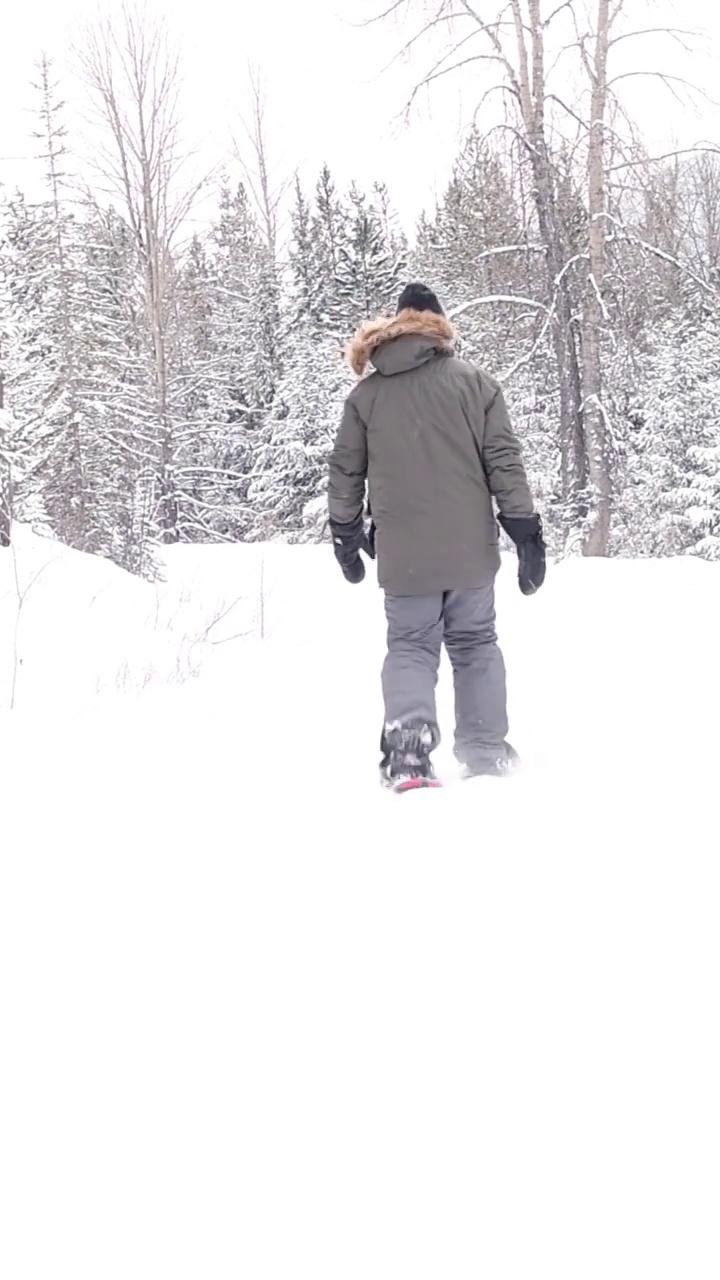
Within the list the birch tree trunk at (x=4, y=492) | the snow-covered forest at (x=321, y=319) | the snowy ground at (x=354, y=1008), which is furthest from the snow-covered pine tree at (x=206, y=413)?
the snowy ground at (x=354, y=1008)

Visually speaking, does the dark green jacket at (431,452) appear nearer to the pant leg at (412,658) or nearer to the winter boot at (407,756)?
the pant leg at (412,658)

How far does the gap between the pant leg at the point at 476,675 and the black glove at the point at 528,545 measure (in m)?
0.17

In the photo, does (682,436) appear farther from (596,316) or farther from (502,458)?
(502,458)

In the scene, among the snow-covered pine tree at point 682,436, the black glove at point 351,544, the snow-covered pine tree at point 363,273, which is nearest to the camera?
the black glove at point 351,544

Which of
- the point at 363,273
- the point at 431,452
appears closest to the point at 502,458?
the point at 431,452

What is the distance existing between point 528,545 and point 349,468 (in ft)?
2.30

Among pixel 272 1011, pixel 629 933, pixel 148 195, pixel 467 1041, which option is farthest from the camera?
pixel 148 195

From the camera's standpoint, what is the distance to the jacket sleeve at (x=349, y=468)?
11.2 feet

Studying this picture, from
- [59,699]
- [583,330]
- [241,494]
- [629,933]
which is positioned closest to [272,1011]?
[629,933]

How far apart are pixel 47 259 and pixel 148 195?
336 cm

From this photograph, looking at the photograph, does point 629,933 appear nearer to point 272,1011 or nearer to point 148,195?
point 272,1011

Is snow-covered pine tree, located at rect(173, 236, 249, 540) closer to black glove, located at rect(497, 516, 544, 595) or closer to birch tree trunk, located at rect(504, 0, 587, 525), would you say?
birch tree trunk, located at rect(504, 0, 587, 525)

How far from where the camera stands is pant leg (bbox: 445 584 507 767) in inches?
133

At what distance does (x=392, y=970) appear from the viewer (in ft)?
6.25
